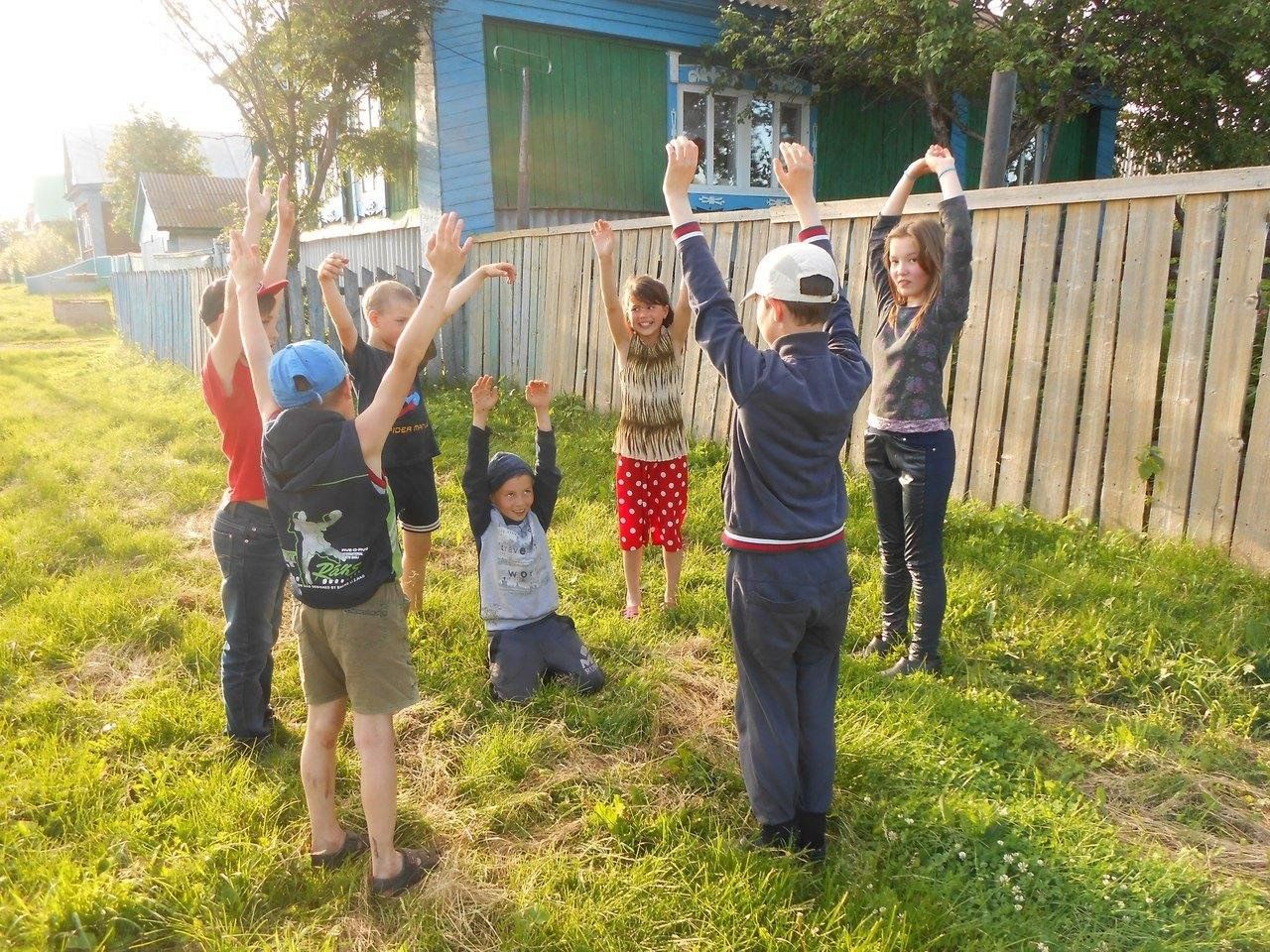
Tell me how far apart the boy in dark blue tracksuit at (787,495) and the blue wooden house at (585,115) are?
29.6ft

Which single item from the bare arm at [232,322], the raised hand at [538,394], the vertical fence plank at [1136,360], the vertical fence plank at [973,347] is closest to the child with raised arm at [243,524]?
the bare arm at [232,322]

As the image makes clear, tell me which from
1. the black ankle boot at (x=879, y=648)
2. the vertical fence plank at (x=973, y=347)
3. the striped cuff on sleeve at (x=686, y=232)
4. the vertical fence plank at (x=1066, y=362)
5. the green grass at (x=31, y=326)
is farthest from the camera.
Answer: the green grass at (x=31, y=326)

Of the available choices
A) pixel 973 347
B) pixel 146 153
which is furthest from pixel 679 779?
pixel 146 153

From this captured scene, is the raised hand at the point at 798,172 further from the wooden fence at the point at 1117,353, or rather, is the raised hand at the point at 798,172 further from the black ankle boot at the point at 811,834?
the wooden fence at the point at 1117,353

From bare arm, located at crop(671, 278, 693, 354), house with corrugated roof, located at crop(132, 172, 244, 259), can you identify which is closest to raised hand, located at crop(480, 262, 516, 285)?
bare arm, located at crop(671, 278, 693, 354)

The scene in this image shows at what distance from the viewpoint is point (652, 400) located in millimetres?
4051

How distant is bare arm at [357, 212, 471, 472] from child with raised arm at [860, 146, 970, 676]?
1.97m

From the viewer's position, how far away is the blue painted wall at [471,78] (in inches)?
404

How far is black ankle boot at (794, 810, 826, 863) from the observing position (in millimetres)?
2490

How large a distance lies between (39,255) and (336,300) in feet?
193

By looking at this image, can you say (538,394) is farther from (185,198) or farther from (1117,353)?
(185,198)

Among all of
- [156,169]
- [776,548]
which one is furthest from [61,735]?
[156,169]

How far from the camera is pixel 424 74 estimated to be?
10.7 m

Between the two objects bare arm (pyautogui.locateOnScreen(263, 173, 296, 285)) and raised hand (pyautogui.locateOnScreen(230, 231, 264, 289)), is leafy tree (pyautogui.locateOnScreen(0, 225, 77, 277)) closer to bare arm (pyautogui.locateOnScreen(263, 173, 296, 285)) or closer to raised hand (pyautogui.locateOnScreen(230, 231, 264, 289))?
bare arm (pyautogui.locateOnScreen(263, 173, 296, 285))
